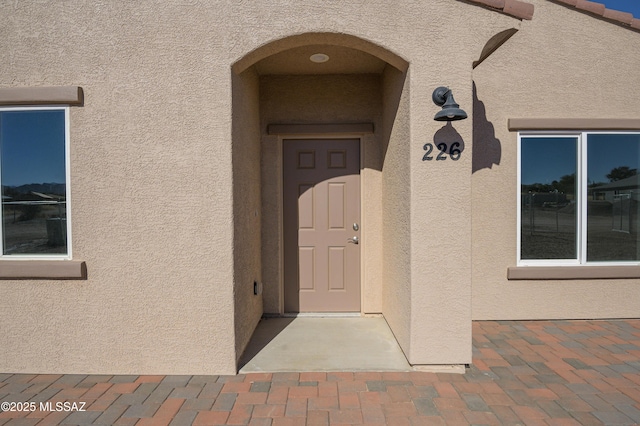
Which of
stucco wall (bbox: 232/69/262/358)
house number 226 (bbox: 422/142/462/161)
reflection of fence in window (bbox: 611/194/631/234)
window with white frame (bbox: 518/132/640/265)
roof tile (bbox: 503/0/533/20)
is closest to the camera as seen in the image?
roof tile (bbox: 503/0/533/20)

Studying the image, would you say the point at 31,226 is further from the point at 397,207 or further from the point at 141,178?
the point at 397,207

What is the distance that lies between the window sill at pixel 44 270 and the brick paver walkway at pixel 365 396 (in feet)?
3.04

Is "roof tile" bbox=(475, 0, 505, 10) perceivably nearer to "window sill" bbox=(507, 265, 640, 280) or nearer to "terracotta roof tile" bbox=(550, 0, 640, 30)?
"terracotta roof tile" bbox=(550, 0, 640, 30)

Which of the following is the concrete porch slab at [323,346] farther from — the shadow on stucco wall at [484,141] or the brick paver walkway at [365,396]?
the shadow on stucco wall at [484,141]

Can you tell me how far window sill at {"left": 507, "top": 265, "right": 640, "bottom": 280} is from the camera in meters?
4.47

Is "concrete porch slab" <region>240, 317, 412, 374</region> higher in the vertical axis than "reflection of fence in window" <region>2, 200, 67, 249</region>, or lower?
lower

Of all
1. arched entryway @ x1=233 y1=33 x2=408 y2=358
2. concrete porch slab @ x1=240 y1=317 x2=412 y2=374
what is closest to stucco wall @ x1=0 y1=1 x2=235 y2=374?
concrete porch slab @ x1=240 y1=317 x2=412 y2=374

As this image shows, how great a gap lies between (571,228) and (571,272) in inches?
22.7

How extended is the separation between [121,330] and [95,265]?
648mm

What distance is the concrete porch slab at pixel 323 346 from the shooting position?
3.40 m

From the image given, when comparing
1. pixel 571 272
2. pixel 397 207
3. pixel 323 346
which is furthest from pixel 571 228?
pixel 323 346

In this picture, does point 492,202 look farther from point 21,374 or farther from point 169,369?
point 21,374

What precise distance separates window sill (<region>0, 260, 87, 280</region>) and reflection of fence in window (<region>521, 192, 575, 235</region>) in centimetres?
503

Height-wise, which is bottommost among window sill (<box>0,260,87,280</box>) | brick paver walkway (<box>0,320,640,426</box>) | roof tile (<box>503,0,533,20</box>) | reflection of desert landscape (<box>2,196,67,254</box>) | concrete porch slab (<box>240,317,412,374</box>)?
brick paver walkway (<box>0,320,640,426</box>)
